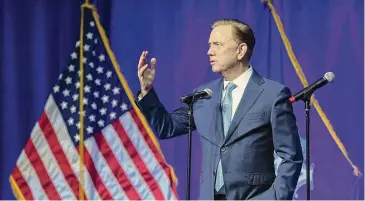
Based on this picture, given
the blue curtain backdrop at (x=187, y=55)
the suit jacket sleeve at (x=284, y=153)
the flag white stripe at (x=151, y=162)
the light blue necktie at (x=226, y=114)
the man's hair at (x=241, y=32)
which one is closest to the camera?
the suit jacket sleeve at (x=284, y=153)

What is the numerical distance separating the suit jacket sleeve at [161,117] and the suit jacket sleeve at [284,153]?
1.18 feet

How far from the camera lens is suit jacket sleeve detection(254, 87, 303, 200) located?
208 cm

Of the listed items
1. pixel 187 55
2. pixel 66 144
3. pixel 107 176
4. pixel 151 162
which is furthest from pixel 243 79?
pixel 66 144

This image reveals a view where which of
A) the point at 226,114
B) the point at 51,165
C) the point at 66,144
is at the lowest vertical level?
the point at 51,165

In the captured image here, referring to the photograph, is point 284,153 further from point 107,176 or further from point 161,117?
point 107,176

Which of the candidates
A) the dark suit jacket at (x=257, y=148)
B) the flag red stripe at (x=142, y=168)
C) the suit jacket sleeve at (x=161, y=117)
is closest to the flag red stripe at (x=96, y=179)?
the flag red stripe at (x=142, y=168)

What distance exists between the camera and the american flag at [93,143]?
421cm

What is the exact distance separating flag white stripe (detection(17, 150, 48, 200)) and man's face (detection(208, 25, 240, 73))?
2352mm

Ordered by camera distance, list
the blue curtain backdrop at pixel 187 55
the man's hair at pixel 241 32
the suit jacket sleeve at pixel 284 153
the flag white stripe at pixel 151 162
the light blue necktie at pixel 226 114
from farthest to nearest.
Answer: the flag white stripe at pixel 151 162 → the blue curtain backdrop at pixel 187 55 → the man's hair at pixel 241 32 → the light blue necktie at pixel 226 114 → the suit jacket sleeve at pixel 284 153

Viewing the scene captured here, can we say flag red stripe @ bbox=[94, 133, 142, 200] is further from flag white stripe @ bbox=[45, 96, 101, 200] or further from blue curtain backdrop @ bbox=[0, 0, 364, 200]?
blue curtain backdrop @ bbox=[0, 0, 364, 200]

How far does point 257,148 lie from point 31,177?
2.52 m

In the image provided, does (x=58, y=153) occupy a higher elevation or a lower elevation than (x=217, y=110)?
lower

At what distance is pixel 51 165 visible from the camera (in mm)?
4258

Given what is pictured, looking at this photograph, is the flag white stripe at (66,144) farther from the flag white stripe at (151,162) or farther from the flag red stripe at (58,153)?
the flag white stripe at (151,162)
